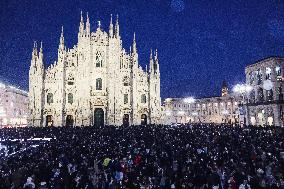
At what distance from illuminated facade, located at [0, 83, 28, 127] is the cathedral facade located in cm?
2412

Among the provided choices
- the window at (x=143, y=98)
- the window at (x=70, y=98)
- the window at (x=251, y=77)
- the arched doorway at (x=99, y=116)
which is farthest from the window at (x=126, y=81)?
the window at (x=251, y=77)

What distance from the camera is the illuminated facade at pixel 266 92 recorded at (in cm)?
4394

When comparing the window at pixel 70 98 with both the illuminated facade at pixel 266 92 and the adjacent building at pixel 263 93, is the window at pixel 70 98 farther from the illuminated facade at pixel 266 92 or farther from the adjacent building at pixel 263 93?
the illuminated facade at pixel 266 92

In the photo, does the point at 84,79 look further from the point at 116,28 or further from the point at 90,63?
the point at 116,28

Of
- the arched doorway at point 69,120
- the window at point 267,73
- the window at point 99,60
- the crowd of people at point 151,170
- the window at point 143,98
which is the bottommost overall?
the crowd of people at point 151,170

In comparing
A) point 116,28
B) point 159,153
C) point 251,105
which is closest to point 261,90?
point 251,105

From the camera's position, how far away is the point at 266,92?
4647 centimetres

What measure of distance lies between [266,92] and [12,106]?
65473mm

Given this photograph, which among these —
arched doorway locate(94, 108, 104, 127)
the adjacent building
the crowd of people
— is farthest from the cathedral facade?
the crowd of people

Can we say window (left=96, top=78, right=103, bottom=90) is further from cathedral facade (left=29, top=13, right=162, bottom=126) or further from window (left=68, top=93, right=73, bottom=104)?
window (left=68, top=93, right=73, bottom=104)

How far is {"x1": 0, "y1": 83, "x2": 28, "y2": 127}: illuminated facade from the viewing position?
71.1 metres

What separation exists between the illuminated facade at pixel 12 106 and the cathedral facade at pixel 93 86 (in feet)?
79.1

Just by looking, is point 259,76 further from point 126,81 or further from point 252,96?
point 126,81

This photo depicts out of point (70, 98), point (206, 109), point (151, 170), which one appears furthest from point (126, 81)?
point (206, 109)
